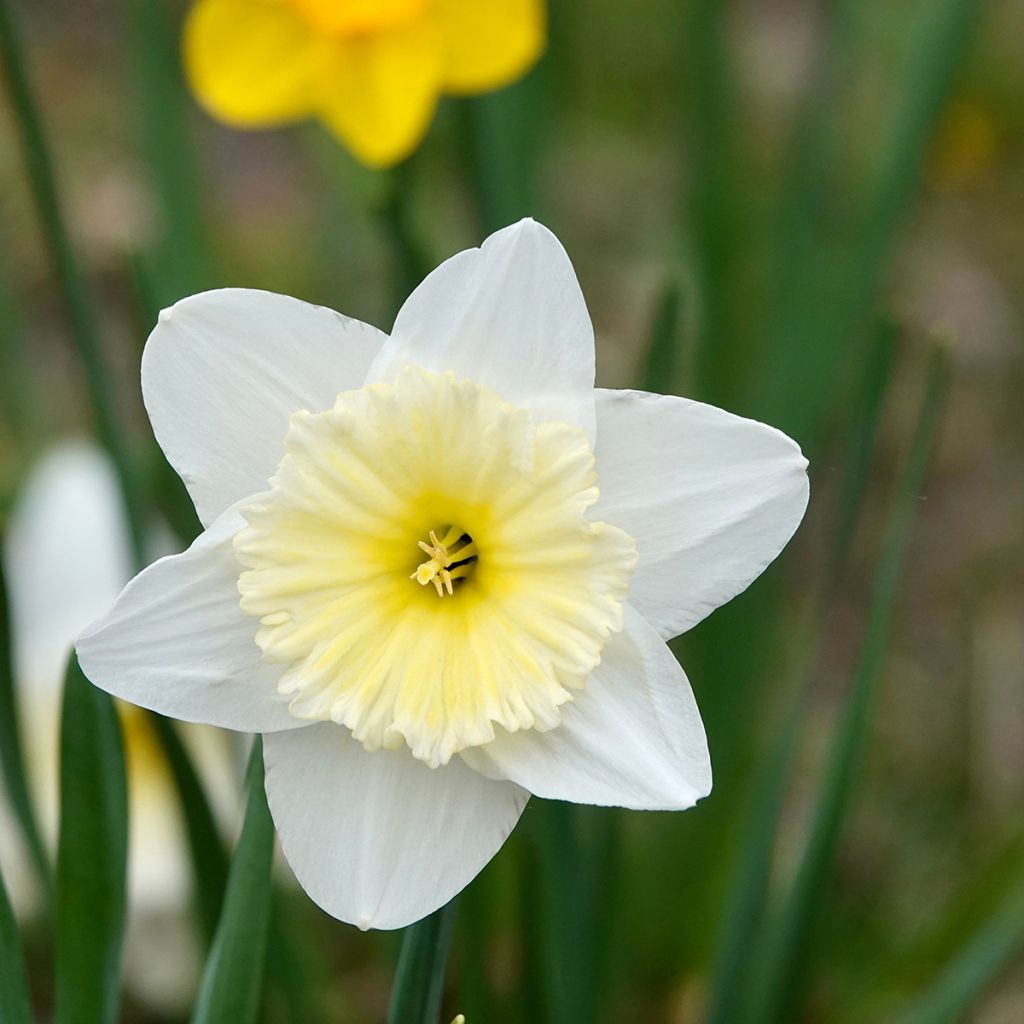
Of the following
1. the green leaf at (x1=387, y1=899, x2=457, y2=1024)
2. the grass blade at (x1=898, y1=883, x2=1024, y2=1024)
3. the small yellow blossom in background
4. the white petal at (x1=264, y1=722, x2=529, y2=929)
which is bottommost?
the grass blade at (x1=898, y1=883, x2=1024, y2=1024)

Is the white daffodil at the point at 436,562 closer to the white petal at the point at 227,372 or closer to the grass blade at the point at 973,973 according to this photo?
the white petal at the point at 227,372

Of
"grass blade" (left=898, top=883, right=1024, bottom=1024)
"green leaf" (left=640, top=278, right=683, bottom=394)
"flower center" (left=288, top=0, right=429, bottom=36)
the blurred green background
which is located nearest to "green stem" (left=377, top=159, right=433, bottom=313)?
the blurred green background

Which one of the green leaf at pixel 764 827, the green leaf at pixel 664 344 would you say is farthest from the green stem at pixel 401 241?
the green leaf at pixel 764 827

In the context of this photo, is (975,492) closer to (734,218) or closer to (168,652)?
(734,218)

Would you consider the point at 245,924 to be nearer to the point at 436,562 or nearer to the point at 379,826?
the point at 379,826

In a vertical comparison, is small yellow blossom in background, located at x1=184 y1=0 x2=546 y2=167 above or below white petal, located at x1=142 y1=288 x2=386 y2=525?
above

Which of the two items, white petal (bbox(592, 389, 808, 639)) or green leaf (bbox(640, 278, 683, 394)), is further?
green leaf (bbox(640, 278, 683, 394))

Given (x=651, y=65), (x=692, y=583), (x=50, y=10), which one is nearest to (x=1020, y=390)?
(x=651, y=65)

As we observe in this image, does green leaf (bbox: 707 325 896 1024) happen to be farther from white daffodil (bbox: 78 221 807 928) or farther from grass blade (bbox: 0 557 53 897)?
grass blade (bbox: 0 557 53 897)
